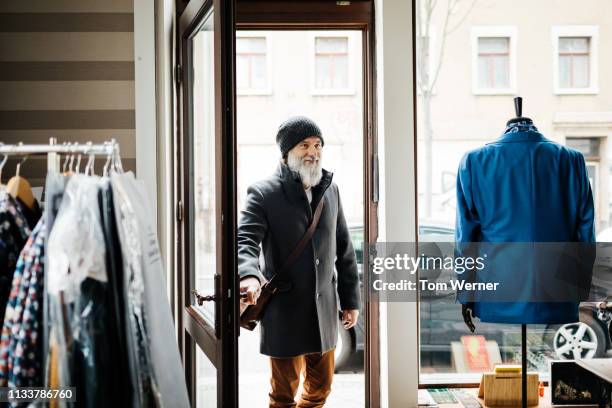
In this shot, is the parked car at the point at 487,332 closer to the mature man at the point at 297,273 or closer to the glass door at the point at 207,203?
the mature man at the point at 297,273

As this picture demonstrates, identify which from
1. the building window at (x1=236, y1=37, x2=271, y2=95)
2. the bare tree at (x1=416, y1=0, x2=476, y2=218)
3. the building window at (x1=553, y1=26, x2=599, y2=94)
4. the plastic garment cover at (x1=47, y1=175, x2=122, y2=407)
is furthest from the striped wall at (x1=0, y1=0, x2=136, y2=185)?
the building window at (x1=236, y1=37, x2=271, y2=95)

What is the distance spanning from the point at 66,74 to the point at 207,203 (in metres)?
0.81

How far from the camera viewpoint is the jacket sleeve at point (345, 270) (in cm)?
295

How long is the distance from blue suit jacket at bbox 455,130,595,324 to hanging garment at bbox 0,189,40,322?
5.61 feet

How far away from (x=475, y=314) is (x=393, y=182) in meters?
0.71

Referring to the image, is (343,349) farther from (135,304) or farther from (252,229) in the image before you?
(135,304)

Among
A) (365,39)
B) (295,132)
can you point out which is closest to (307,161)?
(295,132)

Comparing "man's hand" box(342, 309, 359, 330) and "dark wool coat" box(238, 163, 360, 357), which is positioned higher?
"dark wool coat" box(238, 163, 360, 357)

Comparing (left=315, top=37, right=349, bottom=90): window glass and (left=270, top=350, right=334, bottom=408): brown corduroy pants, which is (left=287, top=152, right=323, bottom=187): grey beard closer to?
(left=270, top=350, right=334, bottom=408): brown corduroy pants

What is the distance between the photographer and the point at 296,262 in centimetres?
279

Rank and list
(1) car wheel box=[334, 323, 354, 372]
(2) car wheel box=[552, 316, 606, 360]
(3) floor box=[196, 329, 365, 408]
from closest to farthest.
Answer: (2) car wheel box=[552, 316, 606, 360] < (3) floor box=[196, 329, 365, 408] < (1) car wheel box=[334, 323, 354, 372]

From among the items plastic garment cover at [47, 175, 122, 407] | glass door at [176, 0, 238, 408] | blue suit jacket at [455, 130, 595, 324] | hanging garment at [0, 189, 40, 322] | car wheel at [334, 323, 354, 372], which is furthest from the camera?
car wheel at [334, 323, 354, 372]

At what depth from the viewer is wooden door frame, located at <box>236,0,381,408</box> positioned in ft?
9.50

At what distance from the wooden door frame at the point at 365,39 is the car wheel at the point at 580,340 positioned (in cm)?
96
